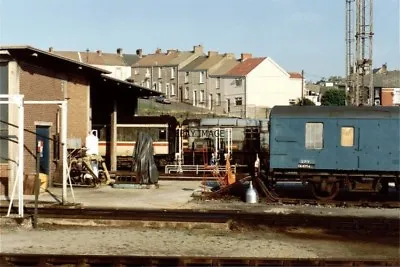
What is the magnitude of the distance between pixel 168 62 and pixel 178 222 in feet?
250

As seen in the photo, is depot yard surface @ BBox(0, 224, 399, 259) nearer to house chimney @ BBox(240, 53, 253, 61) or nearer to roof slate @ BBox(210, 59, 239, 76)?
roof slate @ BBox(210, 59, 239, 76)

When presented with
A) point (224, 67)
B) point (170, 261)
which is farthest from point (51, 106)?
point (224, 67)

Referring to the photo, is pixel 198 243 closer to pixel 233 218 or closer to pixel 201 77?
pixel 233 218

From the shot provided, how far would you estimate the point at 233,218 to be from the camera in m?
15.2

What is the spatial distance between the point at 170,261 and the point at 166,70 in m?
79.3

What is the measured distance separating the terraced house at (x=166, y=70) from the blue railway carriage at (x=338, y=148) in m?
64.0

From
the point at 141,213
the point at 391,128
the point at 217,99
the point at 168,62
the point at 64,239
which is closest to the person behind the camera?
the point at 64,239

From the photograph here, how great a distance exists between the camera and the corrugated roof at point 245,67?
70.8m

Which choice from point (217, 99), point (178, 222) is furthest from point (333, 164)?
point (217, 99)

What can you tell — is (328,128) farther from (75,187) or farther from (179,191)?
(75,187)

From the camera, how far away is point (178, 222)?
13953mm

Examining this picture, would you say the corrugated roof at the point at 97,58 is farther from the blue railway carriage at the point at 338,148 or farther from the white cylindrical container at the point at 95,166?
the blue railway carriage at the point at 338,148

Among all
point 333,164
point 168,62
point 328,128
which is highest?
point 168,62

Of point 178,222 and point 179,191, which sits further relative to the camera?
point 179,191
